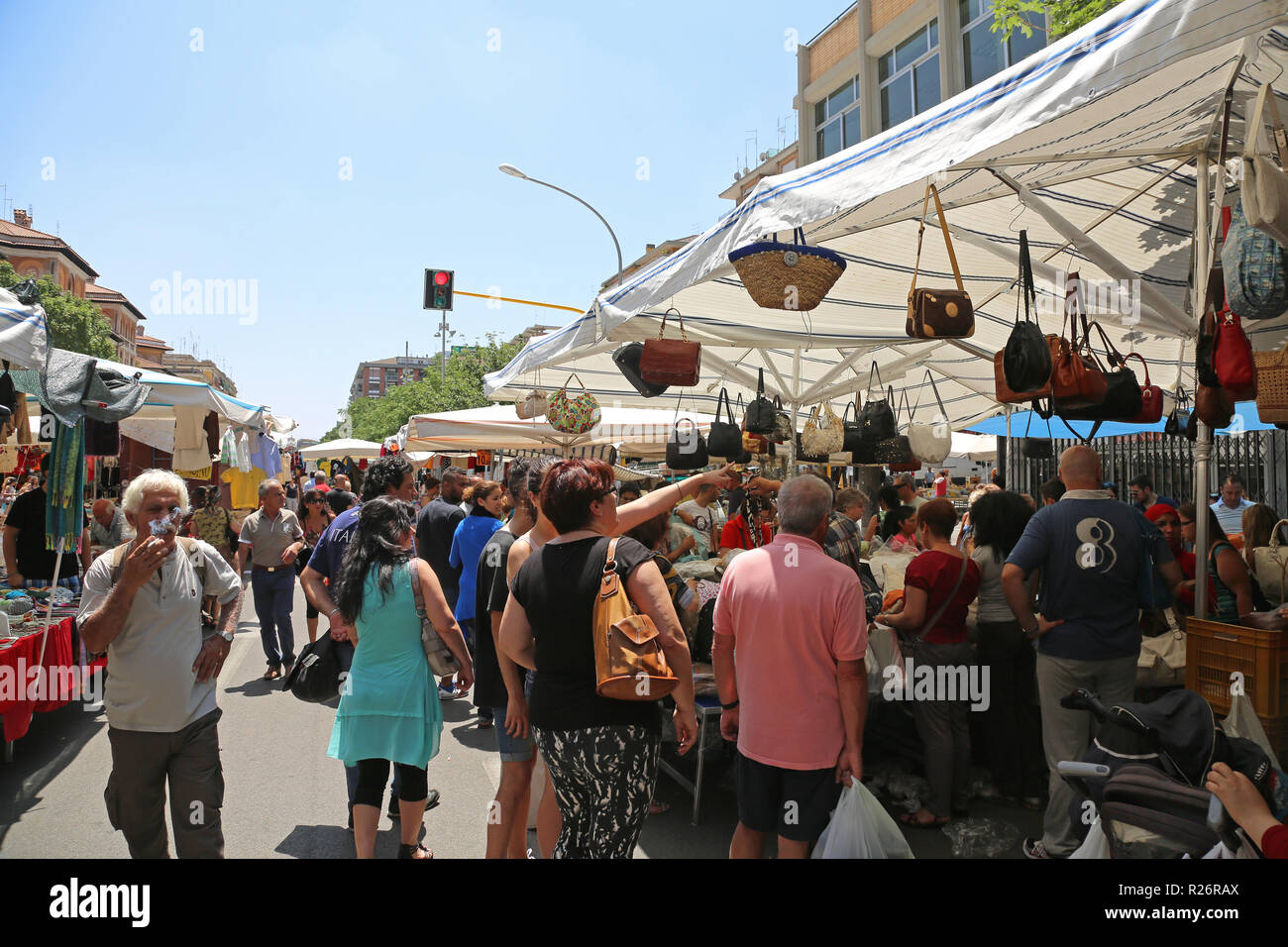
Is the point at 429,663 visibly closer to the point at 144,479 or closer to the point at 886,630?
the point at 144,479

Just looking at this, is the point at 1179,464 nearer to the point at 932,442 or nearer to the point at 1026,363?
the point at 932,442

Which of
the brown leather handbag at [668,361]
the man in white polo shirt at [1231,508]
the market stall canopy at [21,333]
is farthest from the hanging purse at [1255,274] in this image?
the man in white polo shirt at [1231,508]

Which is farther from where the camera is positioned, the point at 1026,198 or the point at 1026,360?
the point at 1026,198

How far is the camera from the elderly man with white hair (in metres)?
3.20

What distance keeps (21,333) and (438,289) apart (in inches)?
586

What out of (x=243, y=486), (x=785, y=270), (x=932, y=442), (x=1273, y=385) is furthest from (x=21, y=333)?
(x=243, y=486)

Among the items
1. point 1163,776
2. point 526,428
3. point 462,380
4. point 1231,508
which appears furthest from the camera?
point 462,380

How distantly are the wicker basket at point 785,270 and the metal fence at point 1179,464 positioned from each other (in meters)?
7.87

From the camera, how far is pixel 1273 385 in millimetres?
3104

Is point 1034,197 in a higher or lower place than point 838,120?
lower

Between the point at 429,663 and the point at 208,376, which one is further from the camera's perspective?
the point at 208,376
